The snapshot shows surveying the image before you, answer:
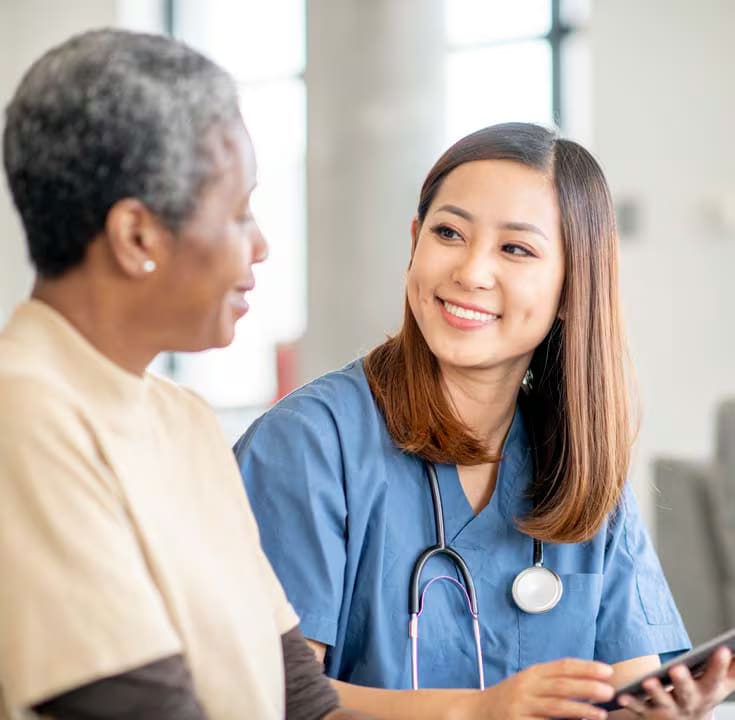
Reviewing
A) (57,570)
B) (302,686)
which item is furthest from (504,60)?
(57,570)

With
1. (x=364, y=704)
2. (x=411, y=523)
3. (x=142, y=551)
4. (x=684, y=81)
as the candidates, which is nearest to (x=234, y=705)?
(x=142, y=551)

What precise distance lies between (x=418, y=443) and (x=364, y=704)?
31 centimetres

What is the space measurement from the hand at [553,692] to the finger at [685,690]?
0.07 metres

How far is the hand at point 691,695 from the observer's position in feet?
3.74

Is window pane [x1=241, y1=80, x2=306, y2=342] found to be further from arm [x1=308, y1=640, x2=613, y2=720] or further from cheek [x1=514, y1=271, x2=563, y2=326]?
arm [x1=308, y1=640, x2=613, y2=720]

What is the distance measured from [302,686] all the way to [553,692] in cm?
29

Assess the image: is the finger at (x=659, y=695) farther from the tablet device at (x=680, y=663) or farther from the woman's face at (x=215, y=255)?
the woman's face at (x=215, y=255)

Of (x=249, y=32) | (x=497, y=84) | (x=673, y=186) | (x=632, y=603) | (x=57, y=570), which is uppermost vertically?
(x=249, y=32)

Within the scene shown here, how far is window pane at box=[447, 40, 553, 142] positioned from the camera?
520 centimetres

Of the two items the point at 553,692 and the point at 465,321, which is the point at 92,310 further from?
the point at 465,321

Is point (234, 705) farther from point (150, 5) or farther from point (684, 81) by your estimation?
point (150, 5)

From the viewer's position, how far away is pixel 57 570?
671mm

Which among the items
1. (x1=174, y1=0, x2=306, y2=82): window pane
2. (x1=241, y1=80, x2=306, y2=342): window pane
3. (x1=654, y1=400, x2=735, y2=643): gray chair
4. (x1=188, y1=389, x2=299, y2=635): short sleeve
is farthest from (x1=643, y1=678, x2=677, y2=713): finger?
(x1=174, y1=0, x2=306, y2=82): window pane

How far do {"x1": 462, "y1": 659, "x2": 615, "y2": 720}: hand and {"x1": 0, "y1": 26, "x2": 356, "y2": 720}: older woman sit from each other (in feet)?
1.31
